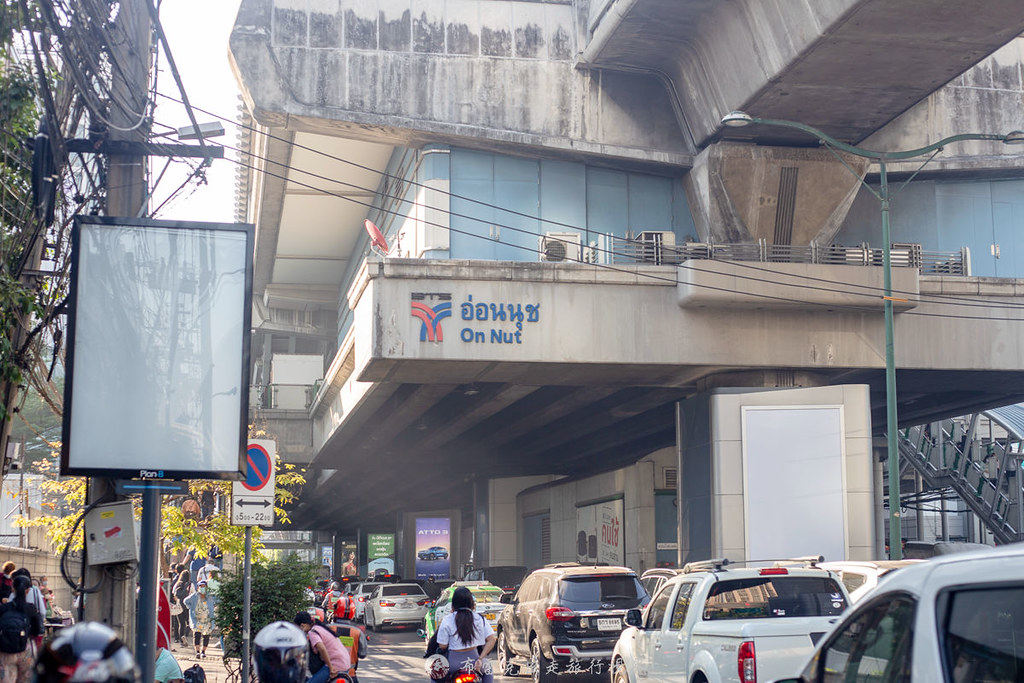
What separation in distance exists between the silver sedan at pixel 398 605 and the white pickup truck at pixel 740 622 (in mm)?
26576

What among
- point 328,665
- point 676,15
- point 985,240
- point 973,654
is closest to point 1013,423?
point 985,240

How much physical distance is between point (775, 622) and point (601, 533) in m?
30.7

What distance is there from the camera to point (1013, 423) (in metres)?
44.2

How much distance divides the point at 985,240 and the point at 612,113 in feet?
35.9

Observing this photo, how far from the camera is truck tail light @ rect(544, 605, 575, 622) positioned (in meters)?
17.1

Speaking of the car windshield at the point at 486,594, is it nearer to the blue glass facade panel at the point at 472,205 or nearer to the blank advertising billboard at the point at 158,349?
the blue glass facade panel at the point at 472,205

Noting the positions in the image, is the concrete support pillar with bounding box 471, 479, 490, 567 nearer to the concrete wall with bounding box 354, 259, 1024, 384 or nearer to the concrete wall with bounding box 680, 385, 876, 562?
the concrete wall with bounding box 680, 385, 876, 562

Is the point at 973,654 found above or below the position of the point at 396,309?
below

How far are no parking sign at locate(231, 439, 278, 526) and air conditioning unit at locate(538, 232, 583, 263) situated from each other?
15.0 m

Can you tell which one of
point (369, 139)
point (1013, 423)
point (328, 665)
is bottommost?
point (328, 665)

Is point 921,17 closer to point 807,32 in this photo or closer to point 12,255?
point 807,32

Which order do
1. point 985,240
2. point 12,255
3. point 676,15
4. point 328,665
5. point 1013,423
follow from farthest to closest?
point 1013,423 < point 985,240 < point 676,15 < point 12,255 < point 328,665

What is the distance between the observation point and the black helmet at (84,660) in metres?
3.88

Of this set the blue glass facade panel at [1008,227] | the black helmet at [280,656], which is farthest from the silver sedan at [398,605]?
the black helmet at [280,656]
